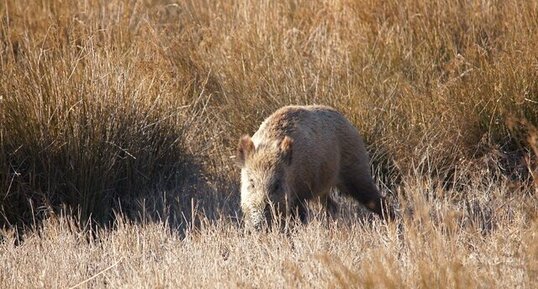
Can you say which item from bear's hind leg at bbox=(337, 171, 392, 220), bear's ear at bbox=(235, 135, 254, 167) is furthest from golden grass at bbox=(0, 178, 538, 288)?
bear's ear at bbox=(235, 135, 254, 167)

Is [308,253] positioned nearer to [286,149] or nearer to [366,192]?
[286,149]

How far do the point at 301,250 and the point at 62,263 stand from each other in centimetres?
162

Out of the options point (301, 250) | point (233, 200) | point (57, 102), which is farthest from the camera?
point (233, 200)

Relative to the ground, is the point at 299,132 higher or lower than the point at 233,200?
higher

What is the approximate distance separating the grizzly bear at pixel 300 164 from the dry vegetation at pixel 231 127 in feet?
0.80

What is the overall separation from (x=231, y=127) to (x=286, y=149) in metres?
2.11

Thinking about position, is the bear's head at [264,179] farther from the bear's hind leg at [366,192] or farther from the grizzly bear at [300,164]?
the bear's hind leg at [366,192]

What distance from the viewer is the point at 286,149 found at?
7.49 meters

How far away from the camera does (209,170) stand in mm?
9195

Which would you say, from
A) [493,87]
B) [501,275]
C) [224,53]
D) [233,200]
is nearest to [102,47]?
[224,53]

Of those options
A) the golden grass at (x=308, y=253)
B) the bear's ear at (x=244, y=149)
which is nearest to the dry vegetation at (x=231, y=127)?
the golden grass at (x=308, y=253)

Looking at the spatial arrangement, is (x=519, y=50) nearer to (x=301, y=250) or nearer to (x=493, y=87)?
(x=493, y=87)

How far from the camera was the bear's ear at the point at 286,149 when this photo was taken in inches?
295

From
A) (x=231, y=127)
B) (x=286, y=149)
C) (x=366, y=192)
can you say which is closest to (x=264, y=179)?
(x=286, y=149)
